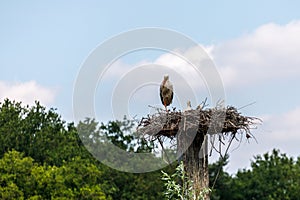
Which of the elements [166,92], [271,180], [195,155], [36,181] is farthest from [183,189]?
[271,180]

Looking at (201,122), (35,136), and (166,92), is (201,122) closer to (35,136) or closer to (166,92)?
(166,92)

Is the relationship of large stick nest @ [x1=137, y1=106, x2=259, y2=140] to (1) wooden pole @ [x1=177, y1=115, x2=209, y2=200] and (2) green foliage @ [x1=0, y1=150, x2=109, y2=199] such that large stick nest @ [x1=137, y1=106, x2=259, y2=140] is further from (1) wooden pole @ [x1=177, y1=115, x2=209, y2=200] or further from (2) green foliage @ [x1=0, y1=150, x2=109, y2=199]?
(2) green foliage @ [x1=0, y1=150, x2=109, y2=199]

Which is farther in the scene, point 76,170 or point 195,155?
point 76,170

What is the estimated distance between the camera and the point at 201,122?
30.7 feet

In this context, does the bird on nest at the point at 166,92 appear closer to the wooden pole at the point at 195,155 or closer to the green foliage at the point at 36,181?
the wooden pole at the point at 195,155

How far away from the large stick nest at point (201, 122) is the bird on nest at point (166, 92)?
699mm

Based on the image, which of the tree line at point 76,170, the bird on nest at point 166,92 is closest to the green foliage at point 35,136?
the tree line at point 76,170

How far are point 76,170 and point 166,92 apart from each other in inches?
772

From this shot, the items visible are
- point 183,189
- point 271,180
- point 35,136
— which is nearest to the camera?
point 183,189

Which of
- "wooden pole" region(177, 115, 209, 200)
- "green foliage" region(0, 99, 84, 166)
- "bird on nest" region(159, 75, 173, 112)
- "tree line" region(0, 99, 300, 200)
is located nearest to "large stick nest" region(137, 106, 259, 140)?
"wooden pole" region(177, 115, 209, 200)

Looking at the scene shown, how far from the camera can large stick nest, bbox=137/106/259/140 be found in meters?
9.34

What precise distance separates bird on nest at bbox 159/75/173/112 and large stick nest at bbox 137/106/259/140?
27.5 inches

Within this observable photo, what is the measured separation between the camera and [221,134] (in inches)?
377

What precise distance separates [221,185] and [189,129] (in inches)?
1204
